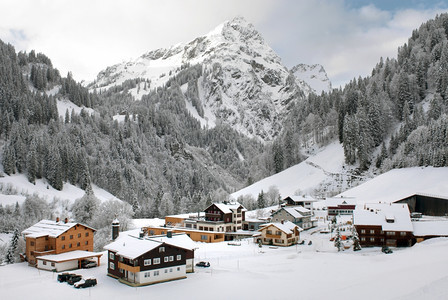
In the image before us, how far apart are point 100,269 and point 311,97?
5433 inches

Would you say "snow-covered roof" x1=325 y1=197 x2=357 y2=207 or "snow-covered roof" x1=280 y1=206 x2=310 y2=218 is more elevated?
"snow-covered roof" x1=325 y1=197 x2=357 y2=207

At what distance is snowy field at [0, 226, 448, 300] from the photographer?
100ft

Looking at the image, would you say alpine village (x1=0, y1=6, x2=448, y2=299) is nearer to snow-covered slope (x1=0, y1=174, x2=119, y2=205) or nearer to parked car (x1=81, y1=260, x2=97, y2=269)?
parked car (x1=81, y1=260, x2=97, y2=269)

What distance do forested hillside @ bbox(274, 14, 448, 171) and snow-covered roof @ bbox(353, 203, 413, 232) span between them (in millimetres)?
42863

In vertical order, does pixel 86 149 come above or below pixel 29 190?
above

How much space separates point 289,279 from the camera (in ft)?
119

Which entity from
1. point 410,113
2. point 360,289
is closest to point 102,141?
point 410,113

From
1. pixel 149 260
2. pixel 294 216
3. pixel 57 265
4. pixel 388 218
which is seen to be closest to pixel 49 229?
pixel 57 265

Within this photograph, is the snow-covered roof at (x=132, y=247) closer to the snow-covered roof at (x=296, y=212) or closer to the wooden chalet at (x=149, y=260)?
the wooden chalet at (x=149, y=260)

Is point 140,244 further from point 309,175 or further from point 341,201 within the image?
point 309,175

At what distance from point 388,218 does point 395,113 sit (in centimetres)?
8445

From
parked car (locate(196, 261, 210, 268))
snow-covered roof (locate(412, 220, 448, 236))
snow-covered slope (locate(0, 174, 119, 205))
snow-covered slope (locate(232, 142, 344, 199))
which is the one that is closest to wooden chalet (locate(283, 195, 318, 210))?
snow-covered slope (locate(232, 142, 344, 199))

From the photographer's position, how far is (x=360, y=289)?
31.1 m

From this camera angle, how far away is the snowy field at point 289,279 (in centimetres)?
3061
